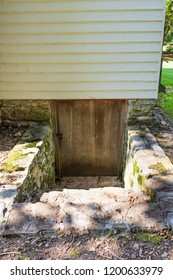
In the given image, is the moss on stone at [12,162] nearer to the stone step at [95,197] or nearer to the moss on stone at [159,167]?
the stone step at [95,197]

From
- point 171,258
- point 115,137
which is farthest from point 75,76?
point 171,258

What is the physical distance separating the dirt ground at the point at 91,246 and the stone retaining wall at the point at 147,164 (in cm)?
63

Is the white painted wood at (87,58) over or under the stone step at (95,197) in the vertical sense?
over

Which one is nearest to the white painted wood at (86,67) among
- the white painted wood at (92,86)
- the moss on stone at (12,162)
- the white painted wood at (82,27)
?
the white painted wood at (92,86)

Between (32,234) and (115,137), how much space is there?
2719 mm

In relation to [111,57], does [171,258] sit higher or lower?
lower

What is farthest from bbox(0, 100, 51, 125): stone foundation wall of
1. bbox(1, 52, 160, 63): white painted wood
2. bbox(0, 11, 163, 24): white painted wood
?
bbox(0, 11, 163, 24): white painted wood

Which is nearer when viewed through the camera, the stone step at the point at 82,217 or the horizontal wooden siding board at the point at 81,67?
the stone step at the point at 82,217

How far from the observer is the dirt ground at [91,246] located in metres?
1.63

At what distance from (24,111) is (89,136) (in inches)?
44.7

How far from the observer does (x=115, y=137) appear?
429 centimetres

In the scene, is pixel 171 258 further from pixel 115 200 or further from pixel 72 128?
pixel 72 128

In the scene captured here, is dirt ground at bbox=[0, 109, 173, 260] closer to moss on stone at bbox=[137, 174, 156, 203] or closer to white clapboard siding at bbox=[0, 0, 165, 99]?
moss on stone at bbox=[137, 174, 156, 203]

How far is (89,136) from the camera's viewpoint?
4.31m
